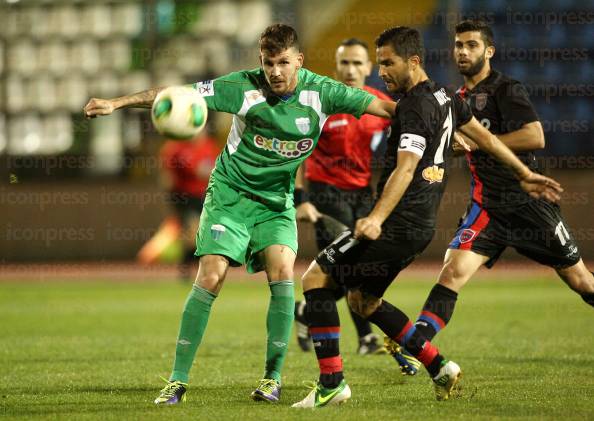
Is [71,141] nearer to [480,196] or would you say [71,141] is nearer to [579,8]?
[579,8]

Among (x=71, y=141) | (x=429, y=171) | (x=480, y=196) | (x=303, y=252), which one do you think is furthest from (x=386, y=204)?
(x=71, y=141)

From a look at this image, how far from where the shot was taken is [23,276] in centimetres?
1953

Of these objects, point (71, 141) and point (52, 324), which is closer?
point (52, 324)

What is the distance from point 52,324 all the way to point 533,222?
6494 millimetres

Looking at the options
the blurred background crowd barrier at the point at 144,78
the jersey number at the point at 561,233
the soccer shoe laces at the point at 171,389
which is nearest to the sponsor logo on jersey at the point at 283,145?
the soccer shoe laces at the point at 171,389

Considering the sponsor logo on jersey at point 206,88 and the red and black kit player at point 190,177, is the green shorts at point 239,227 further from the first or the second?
the red and black kit player at point 190,177

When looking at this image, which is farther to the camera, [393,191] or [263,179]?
[263,179]

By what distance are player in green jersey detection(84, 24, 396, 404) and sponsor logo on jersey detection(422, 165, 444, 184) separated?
0.42 m

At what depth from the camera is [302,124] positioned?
6008 millimetres

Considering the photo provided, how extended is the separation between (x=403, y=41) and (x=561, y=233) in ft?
6.59

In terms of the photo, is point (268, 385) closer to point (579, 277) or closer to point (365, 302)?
point (365, 302)

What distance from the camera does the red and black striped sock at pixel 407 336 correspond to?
5715mm

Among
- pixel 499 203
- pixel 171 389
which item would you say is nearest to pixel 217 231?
pixel 171 389

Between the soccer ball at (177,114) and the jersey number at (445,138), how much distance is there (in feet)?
4.49
